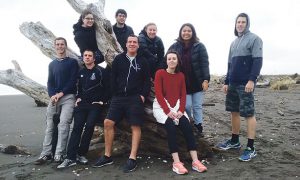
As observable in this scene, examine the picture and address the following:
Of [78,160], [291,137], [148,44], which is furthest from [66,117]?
[291,137]

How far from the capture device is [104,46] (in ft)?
25.9

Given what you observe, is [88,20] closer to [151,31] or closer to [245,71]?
[151,31]

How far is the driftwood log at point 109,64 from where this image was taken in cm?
719

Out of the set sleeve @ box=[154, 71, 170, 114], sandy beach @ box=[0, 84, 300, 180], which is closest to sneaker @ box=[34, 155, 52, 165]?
sandy beach @ box=[0, 84, 300, 180]

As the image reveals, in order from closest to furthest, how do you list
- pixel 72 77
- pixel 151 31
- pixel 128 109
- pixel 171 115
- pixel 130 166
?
pixel 130 166 → pixel 171 115 → pixel 128 109 → pixel 72 77 → pixel 151 31

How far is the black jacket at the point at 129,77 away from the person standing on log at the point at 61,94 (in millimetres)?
1032

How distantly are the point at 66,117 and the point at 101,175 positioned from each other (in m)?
1.72

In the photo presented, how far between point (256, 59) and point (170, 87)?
176cm

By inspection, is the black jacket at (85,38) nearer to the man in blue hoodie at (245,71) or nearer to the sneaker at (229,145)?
the man in blue hoodie at (245,71)

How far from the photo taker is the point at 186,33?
7.25m

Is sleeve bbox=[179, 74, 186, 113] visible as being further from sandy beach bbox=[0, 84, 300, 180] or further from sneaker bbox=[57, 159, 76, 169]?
sneaker bbox=[57, 159, 76, 169]

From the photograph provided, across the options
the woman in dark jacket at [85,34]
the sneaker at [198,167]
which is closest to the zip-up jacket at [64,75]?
the woman in dark jacket at [85,34]

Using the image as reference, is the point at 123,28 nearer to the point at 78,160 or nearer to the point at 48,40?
the point at 48,40

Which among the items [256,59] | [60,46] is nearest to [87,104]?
[60,46]
